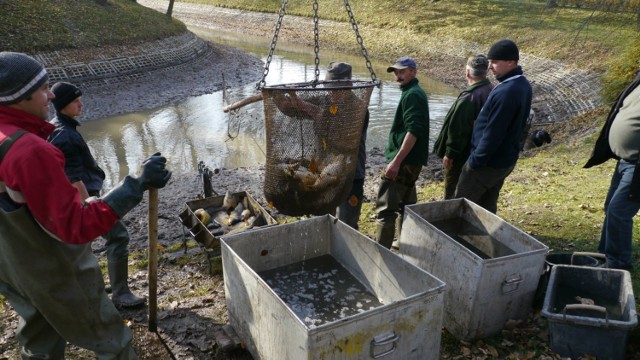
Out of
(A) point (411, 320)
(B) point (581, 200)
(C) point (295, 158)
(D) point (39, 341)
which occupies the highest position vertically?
(C) point (295, 158)

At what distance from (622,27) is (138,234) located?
2083 cm

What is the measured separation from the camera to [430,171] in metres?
10.3

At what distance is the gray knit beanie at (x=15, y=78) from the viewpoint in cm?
271

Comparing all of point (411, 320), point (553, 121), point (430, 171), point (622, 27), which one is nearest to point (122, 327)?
point (411, 320)

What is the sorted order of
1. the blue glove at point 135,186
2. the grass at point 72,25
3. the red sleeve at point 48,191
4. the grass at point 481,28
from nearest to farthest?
the red sleeve at point 48,191
the blue glove at point 135,186
the grass at point 72,25
the grass at point 481,28

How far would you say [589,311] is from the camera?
3590 mm

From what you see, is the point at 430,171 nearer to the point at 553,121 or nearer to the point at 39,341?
the point at 553,121

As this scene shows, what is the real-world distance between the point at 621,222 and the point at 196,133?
11126 mm

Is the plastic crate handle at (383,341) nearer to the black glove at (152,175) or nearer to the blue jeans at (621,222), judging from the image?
the black glove at (152,175)

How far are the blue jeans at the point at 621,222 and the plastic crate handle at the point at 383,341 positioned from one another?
7.87 feet

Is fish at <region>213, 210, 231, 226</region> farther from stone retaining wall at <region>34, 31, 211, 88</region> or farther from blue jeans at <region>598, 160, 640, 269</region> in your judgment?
stone retaining wall at <region>34, 31, 211, 88</region>

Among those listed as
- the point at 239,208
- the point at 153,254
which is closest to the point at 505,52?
the point at 239,208

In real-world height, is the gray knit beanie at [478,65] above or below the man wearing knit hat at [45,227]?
above

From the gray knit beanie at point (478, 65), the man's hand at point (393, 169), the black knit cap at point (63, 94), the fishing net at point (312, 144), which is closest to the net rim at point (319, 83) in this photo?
the fishing net at point (312, 144)
